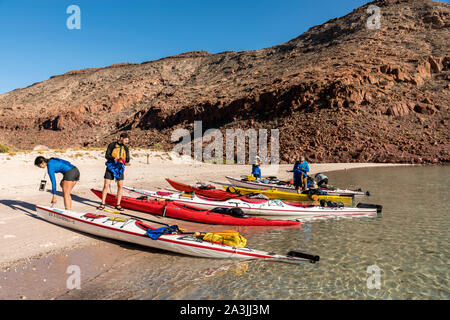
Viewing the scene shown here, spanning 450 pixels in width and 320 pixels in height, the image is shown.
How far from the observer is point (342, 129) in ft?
121

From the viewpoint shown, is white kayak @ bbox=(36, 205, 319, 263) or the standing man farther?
the standing man

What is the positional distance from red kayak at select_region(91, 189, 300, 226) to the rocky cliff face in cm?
2763

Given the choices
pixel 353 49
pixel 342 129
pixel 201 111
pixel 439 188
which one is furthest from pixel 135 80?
pixel 439 188

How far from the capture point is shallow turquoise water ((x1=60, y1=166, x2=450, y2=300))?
4.37 meters

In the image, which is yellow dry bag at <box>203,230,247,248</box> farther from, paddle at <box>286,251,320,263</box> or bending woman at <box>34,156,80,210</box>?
bending woman at <box>34,156,80,210</box>

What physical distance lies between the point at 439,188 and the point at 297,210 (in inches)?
415

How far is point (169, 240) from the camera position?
5.48 metres

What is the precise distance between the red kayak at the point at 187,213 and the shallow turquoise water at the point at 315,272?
0.46 metres

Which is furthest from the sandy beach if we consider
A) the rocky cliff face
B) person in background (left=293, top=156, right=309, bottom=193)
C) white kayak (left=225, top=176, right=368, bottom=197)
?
the rocky cliff face

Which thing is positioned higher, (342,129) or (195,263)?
(342,129)

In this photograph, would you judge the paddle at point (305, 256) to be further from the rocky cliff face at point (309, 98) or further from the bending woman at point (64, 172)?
the rocky cliff face at point (309, 98)

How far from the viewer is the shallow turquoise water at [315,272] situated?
4.37 metres
